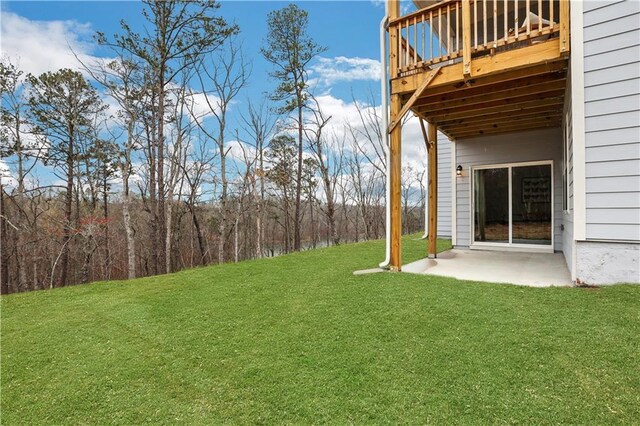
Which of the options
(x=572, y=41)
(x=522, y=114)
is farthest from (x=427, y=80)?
(x=522, y=114)

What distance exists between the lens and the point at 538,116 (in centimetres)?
568

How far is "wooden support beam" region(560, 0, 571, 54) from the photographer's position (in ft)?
11.3

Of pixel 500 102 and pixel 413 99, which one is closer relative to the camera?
pixel 413 99

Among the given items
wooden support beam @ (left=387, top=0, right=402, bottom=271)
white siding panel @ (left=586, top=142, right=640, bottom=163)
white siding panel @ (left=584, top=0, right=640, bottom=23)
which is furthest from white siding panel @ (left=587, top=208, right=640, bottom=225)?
wooden support beam @ (left=387, top=0, right=402, bottom=271)

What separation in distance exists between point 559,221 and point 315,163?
12299 millimetres

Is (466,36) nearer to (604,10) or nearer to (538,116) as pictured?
(604,10)

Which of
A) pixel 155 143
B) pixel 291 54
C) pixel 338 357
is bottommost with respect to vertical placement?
pixel 338 357

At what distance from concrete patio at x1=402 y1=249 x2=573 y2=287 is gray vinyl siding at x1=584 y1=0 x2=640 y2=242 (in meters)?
0.90

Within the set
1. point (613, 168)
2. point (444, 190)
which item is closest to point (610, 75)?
point (613, 168)

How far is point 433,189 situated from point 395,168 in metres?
1.83

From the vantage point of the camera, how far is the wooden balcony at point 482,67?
3.64 metres

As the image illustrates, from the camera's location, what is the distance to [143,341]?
2848 mm

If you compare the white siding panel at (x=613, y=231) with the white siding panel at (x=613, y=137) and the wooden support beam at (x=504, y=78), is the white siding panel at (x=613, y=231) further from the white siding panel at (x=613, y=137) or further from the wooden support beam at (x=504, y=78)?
the wooden support beam at (x=504, y=78)

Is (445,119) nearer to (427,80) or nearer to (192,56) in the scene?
(427,80)
